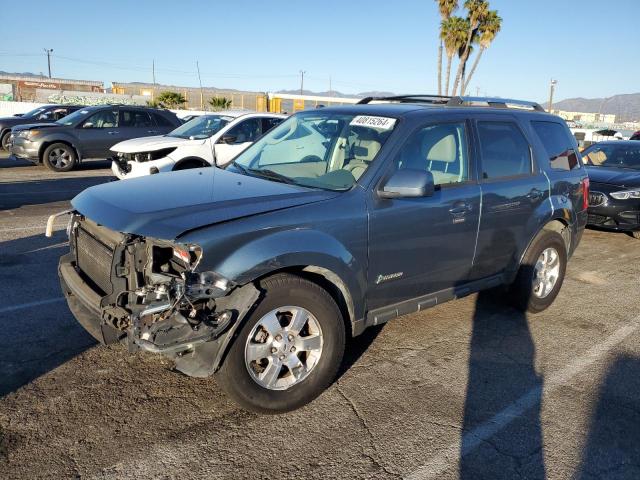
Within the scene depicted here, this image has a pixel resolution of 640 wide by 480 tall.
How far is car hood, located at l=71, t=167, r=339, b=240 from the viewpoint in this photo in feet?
9.85

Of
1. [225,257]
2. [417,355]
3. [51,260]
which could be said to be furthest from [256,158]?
[51,260]

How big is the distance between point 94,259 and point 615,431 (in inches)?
137

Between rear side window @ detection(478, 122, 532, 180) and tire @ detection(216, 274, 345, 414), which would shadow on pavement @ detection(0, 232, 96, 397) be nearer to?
tire @ detection(216, 274, 345, 414)

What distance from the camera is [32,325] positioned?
4398mm

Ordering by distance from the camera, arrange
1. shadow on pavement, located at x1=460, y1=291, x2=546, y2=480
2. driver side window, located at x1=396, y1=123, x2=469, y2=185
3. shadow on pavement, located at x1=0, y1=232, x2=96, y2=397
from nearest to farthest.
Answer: shadow on pavement, located at x1=460, y1=291, x2=546, y2=480 < shadow on pavement, located at x1=0, y1=232, x2=96, y2=397 < driver side window, located at x1=396, y1=123, x2=469, y2=185

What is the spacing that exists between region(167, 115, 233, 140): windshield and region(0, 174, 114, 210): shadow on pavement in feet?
8.40

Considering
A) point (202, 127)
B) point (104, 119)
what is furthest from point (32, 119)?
point (202, 127)

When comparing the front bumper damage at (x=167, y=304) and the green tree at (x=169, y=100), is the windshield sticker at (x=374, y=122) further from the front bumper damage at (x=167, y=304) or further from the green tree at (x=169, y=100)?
the green tree at (x=169, y=100)

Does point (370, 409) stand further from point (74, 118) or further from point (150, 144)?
point (74, 118)

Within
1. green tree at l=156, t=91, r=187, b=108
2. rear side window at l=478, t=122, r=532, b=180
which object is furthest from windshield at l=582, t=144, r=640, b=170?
green tree at l=156, t=91, r=187, b=108

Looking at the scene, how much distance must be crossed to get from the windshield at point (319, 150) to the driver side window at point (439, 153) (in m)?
0.22

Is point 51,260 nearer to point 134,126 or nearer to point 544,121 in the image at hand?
point 544,121

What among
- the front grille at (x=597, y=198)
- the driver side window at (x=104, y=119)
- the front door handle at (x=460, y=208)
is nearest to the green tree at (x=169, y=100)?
the driver side window at (x=104, y=119)

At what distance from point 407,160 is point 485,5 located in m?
33.9
